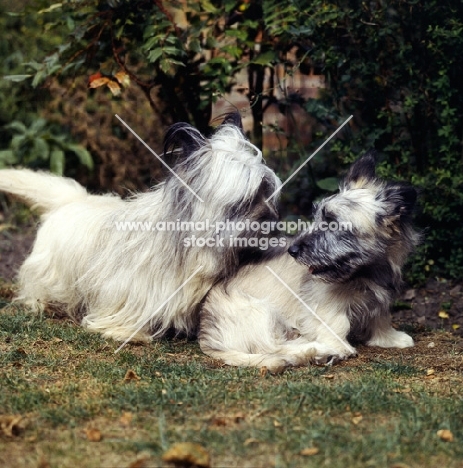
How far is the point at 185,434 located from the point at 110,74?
422cm

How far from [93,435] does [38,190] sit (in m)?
3.24

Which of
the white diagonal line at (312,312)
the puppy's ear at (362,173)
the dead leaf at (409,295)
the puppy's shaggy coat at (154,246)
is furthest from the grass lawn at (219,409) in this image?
the dead leaf at (409,295)

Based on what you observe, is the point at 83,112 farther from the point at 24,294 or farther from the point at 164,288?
the point at 164,288

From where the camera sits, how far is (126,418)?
3621 mm

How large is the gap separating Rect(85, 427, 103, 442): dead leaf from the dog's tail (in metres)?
3.04

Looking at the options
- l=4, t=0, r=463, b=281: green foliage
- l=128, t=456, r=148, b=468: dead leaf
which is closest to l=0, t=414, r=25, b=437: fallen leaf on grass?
l=128, t=456, r=148, b=468: dead leaf

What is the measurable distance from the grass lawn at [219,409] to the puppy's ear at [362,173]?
3.65 feet

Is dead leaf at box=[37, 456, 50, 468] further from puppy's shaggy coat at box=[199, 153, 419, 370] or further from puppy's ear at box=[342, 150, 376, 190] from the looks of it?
puppy's ear at box=[342, 150, 376, 190]

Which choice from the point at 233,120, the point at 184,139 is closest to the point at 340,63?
the point at 233,120

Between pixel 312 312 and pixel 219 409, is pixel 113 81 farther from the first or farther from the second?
pixel 219 409

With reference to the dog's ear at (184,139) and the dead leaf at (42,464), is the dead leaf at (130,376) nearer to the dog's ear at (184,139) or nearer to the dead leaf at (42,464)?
the dead leaf at (42,464)

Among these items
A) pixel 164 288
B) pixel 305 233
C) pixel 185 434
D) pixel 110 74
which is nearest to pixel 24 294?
pixel 164 288

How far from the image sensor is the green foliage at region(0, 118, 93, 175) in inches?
347

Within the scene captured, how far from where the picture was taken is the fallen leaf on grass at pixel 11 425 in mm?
3406
